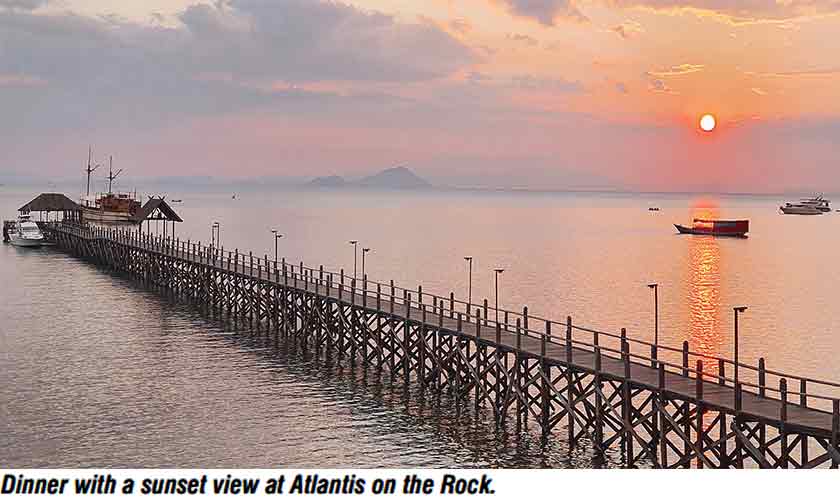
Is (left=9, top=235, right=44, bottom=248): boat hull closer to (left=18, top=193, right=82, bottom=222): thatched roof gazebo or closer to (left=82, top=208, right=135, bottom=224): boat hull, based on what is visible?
(left=18, top=193, right=82, bottom=222): thatched roof gazebo

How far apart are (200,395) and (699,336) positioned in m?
34.0

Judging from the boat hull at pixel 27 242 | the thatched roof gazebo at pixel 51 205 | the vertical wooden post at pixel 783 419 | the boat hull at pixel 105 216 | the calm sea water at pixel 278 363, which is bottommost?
the calm sea water at pixel 278 363

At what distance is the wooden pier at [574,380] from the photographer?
2628 cm

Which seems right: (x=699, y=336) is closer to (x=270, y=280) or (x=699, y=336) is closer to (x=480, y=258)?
(x=270, y=280)

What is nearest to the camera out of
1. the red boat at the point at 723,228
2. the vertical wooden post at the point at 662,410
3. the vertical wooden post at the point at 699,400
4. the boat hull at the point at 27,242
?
the vertical wooden post at the point at 699,400

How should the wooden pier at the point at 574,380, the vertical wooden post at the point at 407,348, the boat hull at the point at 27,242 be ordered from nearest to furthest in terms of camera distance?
the wooden pier at the point at 574,380, the vertical wooden post at the point at 407,348, the boat hull at the point at 27,242

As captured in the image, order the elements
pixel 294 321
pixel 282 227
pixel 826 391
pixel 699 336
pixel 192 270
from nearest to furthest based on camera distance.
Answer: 1. pixel 826 391
2. pixel 294 321
3. pixel 699 336
4. pixel 192 270
5. pixel 282 227

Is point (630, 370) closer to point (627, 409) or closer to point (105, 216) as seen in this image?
point (627, 409)

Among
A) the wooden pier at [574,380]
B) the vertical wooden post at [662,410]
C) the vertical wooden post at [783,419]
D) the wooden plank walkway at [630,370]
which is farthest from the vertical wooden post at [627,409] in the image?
the vertical wooden post at [783,419]

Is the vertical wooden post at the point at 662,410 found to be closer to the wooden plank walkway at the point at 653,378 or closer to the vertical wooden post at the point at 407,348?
the wooden plank walkway at the point at 653,378

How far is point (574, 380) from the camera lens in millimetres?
32812

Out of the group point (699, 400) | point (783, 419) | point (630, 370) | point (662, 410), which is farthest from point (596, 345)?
point (783, 419)
